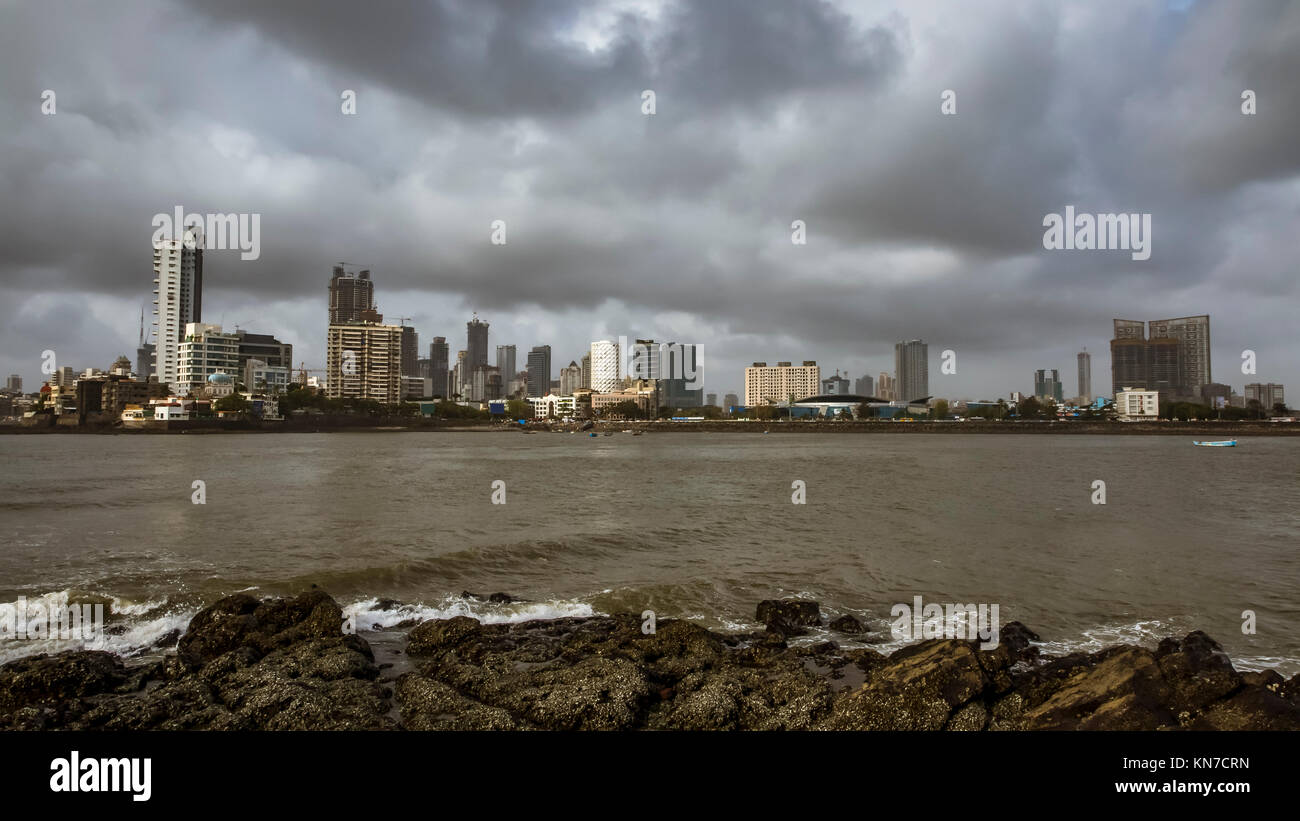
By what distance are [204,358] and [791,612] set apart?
215454 mm

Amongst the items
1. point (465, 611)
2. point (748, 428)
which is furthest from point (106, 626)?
point (748, 428)

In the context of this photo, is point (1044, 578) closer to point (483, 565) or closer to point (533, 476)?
point (483, 565)

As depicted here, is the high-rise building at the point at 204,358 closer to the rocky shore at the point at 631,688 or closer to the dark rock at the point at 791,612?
the rocky shore at the point at 631,688

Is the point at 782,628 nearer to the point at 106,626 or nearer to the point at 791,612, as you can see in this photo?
the point at 791,612

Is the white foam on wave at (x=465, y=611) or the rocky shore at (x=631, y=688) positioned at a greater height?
the rocky shore at (x=631, y=688)

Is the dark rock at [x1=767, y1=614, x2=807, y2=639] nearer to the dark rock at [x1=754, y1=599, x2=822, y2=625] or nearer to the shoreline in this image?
the dark rock at [x1=754, y1=599, x2=822, y2=625]

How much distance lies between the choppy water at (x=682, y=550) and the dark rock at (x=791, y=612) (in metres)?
0.45

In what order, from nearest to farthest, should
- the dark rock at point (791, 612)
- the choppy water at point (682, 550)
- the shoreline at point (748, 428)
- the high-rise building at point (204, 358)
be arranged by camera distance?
the dark rock at point (791, 612)
the choppy water at point (682, 550)
the shoreline at point (748, 428)
the high-rise building at point (204, 358)

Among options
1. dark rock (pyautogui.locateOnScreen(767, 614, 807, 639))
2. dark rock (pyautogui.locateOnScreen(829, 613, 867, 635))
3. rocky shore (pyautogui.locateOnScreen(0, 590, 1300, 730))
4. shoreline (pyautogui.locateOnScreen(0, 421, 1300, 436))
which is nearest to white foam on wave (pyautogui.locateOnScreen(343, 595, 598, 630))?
rocky shore (pyautogui.locateOnScreen(0, 590, 1300, 730))

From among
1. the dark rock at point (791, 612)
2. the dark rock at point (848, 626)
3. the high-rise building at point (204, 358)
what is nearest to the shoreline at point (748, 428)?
the high-rise building at point (204, 358)

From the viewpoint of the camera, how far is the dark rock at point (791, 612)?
13.9 metres

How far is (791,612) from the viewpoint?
555 inches
